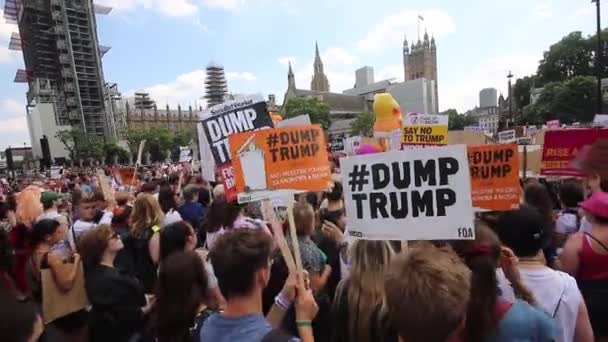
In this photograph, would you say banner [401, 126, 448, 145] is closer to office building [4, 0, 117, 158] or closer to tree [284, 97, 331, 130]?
tree [284, 97, 331, 130]

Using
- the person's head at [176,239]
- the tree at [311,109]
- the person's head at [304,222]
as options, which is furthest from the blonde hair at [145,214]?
the tree at [311,109]

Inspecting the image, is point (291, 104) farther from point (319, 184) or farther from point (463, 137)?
point (319, 184)

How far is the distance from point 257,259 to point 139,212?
3.17 m

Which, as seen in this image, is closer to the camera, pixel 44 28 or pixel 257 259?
pixel 257 259

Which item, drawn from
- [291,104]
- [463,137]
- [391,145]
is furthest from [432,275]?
[291,104]

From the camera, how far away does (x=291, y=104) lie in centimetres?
7431

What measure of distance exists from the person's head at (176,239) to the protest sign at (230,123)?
3.34 feet

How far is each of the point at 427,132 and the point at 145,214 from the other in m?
4.86

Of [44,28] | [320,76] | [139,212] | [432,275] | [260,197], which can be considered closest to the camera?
[432,275]

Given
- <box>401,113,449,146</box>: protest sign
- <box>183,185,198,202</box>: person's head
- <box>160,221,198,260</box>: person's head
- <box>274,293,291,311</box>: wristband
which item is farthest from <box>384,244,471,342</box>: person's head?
<box>401,113,449,146</box>: protest sign

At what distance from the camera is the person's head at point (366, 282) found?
247cm

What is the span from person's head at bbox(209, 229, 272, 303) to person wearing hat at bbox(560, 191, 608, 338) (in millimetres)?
2017

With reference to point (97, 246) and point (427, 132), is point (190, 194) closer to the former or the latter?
point (97, 246)

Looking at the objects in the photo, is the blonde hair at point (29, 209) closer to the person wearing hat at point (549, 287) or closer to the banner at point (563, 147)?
the person wearing hat at point (549, 287)
